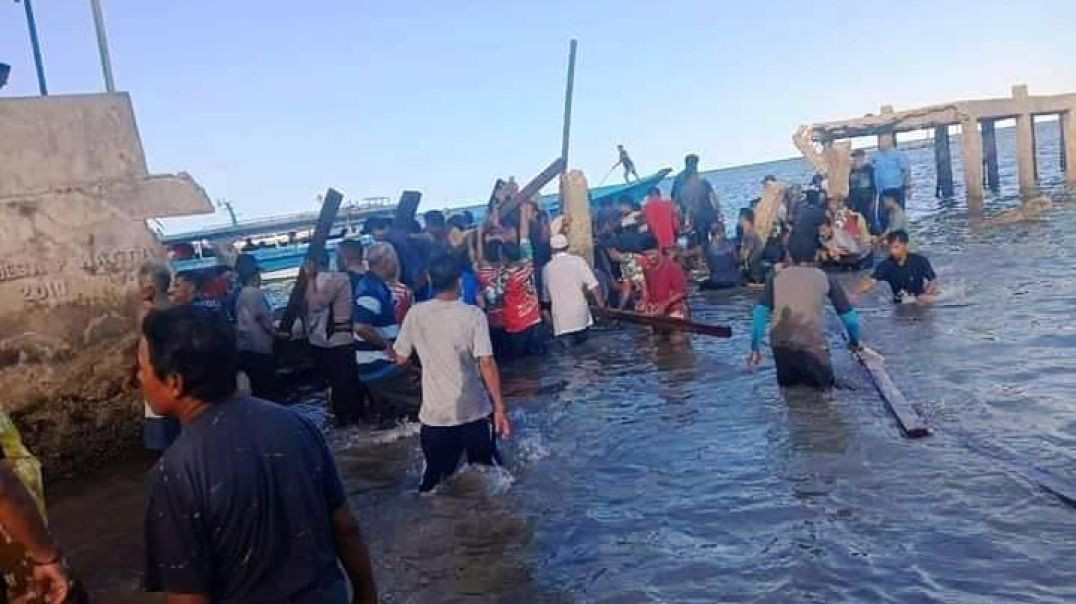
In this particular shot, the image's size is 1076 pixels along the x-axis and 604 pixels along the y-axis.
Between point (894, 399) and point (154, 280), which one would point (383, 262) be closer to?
point (154, 280)

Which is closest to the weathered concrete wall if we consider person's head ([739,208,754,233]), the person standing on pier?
person's head ([739,208,754,233])

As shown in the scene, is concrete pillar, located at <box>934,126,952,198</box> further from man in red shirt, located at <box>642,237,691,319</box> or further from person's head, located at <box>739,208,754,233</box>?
man in red shirt, located at <box>642,237,691,319</box>

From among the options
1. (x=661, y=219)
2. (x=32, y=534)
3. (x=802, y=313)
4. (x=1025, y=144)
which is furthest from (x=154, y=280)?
(x=1025, y=144)

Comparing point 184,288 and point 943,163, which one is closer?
point 184,288

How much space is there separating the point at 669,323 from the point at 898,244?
3.08m

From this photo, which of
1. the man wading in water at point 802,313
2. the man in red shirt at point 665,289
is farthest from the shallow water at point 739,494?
A: the man in red shirt at point 665,289

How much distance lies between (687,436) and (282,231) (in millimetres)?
28420

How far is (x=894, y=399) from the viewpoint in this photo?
751 centimetres

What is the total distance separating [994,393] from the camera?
7.82m

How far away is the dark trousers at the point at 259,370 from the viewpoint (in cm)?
881

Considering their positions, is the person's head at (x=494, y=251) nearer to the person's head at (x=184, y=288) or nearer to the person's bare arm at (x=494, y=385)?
the person's head at (x=184, y=288)

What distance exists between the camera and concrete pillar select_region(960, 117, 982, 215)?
26578 millimetres

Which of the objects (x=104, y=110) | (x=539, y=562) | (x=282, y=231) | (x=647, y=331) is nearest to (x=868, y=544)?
(x=539, y=562)

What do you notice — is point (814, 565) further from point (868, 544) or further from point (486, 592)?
point (486, 592)
